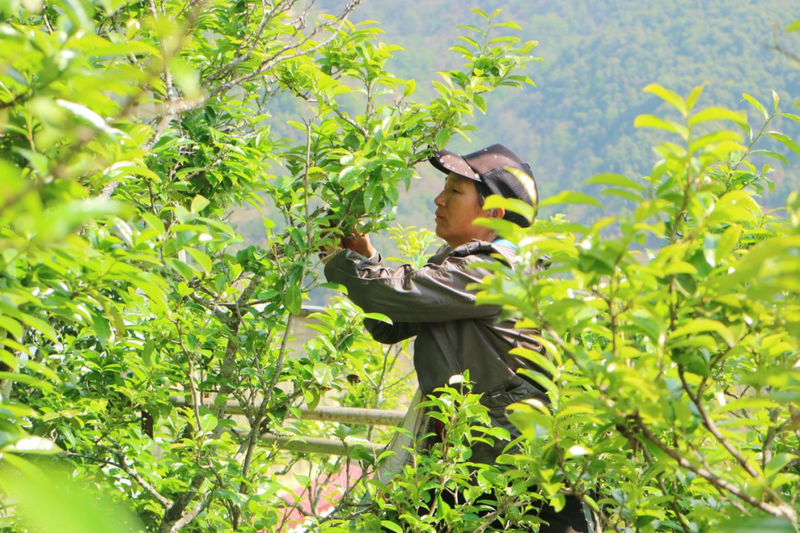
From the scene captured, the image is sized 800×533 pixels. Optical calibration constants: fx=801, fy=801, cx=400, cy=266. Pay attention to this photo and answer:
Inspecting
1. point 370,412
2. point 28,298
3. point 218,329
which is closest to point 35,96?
point 28,298

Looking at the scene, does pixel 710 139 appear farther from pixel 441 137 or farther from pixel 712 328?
pixel 441 137

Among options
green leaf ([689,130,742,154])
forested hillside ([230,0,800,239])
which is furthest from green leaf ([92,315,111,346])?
forested hillside ([230,0,800,239])

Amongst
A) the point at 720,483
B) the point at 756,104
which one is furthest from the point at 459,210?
the point at 720,483

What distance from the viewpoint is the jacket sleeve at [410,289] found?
224 cm

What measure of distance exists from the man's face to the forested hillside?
23422 millimetres

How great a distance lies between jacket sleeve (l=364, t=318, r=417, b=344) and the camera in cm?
256

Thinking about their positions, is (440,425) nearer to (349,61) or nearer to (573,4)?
(349,61)

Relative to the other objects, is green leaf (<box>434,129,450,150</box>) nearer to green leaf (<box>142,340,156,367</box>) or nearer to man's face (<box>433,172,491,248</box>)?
man's face (<box>433,172,491,248</box>)

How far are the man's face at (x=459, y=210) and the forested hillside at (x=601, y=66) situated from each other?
23422 mm

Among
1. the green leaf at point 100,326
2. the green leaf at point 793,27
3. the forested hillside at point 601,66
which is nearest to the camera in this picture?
the green leaf at point 793,27

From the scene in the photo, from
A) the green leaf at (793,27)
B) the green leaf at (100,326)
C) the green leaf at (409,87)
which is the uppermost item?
the green leaf at (409,87)

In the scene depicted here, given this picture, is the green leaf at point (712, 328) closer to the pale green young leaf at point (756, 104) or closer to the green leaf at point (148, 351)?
the pale green young leaf at point (756, 104)

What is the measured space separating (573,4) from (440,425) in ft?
117

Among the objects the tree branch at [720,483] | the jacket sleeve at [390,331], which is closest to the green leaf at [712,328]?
the tree branch at [720,483]
